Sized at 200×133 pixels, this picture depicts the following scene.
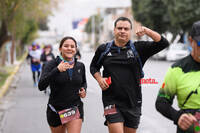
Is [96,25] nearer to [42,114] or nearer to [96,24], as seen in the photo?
[96,24]

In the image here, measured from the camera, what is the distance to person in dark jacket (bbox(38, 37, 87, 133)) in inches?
201

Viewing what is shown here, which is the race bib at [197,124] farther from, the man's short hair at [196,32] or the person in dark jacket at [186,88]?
the man's short hair at [196,32]

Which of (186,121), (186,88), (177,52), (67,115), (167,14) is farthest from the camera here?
(167,14)

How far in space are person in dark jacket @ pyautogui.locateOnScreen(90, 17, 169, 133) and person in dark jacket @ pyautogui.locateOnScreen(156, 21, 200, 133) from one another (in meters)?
1.61

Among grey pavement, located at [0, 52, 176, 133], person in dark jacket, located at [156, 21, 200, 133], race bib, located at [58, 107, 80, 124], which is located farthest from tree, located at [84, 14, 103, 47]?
person in dark jacket, located at [156, 21, 200, 133]

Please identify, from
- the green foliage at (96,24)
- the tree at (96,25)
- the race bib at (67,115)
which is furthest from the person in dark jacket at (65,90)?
the green foliage at (96,24)

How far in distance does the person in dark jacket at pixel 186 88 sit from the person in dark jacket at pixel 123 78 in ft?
5.27

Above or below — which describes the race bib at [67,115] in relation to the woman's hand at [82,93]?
below

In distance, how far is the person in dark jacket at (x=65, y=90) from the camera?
5094 mm

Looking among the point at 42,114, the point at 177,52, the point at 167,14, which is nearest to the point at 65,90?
the point at 42,114

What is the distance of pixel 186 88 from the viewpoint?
3240mm

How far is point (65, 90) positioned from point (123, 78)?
2.37 feet

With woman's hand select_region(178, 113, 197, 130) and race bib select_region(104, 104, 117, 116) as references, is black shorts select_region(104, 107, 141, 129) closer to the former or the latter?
race bib select_region(104, 104, 117, 116)

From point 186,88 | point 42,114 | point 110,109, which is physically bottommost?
point 42,114
